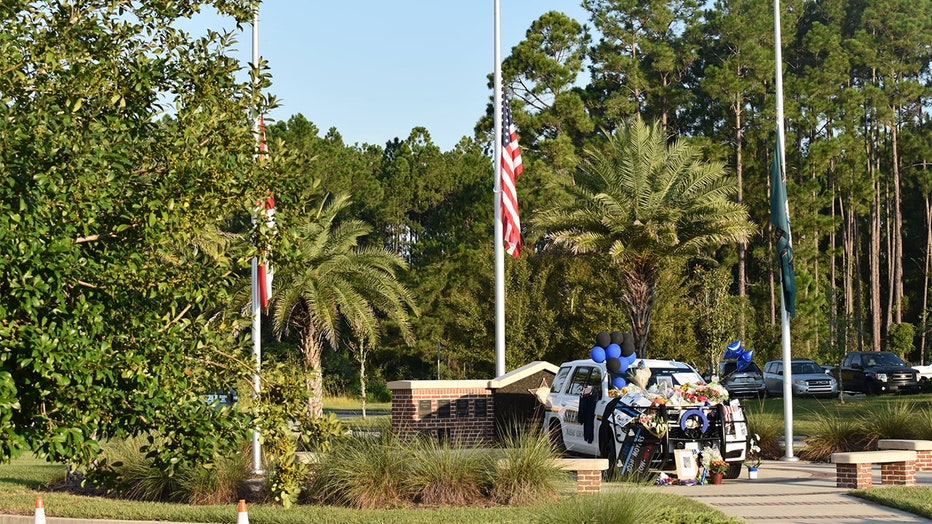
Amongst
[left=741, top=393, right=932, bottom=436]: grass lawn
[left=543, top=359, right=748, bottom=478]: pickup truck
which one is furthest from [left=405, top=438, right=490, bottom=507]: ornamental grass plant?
[left=741, top=393, right=932, bottom=436]: grass lawn

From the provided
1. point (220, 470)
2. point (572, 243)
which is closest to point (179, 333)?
point (220, 470)

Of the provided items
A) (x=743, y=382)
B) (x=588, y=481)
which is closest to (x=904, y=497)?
(x=588, y=481)

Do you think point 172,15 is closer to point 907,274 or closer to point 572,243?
point 572,243

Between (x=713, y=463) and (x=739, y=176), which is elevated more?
(x=739, y=176)

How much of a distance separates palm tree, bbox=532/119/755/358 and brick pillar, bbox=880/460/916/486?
15.5 metres

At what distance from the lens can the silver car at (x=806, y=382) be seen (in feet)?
142

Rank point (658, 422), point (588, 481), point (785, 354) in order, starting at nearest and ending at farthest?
point (588, 481)
point (658, 422)
point (785, 354)

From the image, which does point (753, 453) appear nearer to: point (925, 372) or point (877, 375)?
point (877, 375)

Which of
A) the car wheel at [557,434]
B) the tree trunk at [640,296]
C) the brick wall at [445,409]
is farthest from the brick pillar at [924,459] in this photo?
the tree trunk at [640,296]

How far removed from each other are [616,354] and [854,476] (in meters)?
4.02

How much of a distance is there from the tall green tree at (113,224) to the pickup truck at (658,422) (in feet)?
26.1

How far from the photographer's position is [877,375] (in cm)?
4459

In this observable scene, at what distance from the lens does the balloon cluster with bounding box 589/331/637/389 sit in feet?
60.5

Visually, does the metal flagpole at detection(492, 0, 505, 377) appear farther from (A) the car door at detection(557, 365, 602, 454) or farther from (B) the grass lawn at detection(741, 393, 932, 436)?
(B) the grass lawn at detection(741, 393, 932, 436)
